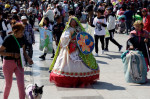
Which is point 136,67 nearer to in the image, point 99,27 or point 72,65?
point 72,65

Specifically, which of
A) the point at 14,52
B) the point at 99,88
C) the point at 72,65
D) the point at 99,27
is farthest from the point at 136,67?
the point at 99,27

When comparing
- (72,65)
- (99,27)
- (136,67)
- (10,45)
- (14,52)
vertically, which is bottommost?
(136,67)

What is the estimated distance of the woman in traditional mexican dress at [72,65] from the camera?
27.3 feet

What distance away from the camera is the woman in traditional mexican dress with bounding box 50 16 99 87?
27.3ft

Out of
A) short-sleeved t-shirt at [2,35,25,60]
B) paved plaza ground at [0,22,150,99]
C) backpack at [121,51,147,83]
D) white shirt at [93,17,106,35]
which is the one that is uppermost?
short-sleeved t-shirt at [2,35,25,60]

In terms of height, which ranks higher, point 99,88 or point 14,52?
point 14,52

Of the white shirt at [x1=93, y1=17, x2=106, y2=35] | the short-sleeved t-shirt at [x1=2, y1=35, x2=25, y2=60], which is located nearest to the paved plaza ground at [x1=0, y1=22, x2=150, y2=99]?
the short-sleeved t-shirt at [x1=2, y1=35, x2=25, y2=60]

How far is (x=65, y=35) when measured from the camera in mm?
8594

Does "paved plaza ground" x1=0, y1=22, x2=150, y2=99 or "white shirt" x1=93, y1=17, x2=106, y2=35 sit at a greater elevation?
"white shirt" x1=93, y1=17, x2=106, y2=35

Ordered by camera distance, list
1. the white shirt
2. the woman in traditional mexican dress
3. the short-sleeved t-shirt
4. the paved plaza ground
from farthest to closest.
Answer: the white shirt, the woman in traditional mexican dress, the paved plaza ground, the short-sleeved t-shirt

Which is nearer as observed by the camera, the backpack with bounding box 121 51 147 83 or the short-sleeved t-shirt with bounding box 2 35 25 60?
the short-sleeved t-shirt with bounding box 2 35 25 60

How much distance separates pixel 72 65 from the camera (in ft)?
27.4

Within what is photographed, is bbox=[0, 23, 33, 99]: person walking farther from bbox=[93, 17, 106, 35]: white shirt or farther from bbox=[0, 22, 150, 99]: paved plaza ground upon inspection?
bbox=[93, 17, 106, 35]: white shirt

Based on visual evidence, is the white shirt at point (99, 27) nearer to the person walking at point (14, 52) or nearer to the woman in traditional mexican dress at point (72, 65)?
the woman in traditional mexican dress at point (72, 65)
